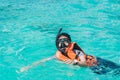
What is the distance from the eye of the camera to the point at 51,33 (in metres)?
9.94

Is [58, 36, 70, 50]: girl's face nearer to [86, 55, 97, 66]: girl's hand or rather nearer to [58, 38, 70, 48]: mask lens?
[58, 38, 70, 48]: mask lens

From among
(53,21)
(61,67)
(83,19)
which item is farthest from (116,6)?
(61,67)

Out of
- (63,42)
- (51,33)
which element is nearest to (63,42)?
(63,42)

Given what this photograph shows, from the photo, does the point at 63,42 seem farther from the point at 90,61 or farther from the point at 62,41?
the point at 90,61

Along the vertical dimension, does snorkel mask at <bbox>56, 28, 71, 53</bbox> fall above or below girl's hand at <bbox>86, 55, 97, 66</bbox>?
above

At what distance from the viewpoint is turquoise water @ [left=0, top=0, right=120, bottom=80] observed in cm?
748

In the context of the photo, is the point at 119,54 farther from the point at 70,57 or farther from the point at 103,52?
the point at 70,57

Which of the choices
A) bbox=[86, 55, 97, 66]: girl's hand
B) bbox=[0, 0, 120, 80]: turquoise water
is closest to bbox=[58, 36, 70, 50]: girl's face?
bbox=[86, 55, 97, 66]: girl's hand

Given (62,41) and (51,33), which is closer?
(62,41)

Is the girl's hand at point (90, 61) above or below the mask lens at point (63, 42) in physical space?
below

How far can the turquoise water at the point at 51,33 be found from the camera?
7.48m

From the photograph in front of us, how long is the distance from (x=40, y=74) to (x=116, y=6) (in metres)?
6.67

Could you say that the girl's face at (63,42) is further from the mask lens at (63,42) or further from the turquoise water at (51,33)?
the turquoise water at (51,33)

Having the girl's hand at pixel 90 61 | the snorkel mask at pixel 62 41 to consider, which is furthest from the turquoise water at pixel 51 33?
the snorkel mask at pixel 62 41
